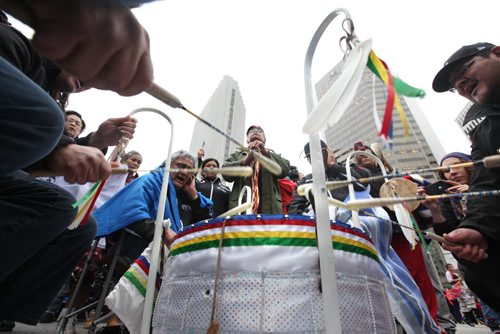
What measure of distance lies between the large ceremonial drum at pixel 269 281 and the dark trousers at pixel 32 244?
474 mm

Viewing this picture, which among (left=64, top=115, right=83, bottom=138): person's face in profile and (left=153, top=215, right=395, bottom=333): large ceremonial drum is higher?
(left=64, top=115, right=83, bottom=138): person's face in profile

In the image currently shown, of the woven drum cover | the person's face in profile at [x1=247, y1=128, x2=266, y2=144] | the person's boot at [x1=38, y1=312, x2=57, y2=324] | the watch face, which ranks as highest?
the watch face

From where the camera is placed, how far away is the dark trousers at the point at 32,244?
81 cm

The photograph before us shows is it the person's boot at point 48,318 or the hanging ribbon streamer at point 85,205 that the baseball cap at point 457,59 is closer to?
the hanging ribbon streamer at point 85,205

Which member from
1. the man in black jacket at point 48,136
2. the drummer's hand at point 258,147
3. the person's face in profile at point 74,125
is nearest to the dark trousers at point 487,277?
the drummer's hand at point 258,147

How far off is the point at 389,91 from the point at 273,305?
0.63 meters

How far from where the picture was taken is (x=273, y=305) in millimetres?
714

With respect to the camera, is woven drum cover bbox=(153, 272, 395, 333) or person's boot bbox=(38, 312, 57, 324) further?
person's boot bbox=(38, 312, 57, 324)

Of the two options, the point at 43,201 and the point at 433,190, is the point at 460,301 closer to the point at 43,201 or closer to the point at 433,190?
the point at 433,190

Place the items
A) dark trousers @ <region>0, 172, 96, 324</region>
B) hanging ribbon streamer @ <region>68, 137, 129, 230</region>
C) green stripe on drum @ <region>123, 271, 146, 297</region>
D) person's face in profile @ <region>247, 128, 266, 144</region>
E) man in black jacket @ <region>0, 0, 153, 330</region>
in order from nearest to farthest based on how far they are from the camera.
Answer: man in black jacket @ <region>0, 0, 153, 330</region>
dark trousers @ <region>0, 172, 96, 324</region>
hanging ribbon streamer @ <region>68, 137, 129, 230</region>
green stripe on drum @ <region>123, 271, 146, 297</region>
person's face in profile @ <region>247, 128, 266, 144</region>

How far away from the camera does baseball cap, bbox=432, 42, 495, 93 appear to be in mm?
1324

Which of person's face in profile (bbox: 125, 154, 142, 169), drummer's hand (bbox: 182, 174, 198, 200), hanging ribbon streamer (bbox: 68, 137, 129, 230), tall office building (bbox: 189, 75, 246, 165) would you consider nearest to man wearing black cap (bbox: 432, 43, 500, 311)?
hanging ribbon streamer (bbox: 68, 137, 129, 230)

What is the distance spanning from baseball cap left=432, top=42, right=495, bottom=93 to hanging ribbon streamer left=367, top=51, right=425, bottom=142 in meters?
0.92

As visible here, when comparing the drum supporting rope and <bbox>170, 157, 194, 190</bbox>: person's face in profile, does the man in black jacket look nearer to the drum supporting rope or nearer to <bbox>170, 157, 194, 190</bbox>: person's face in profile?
the drum supporting rope
